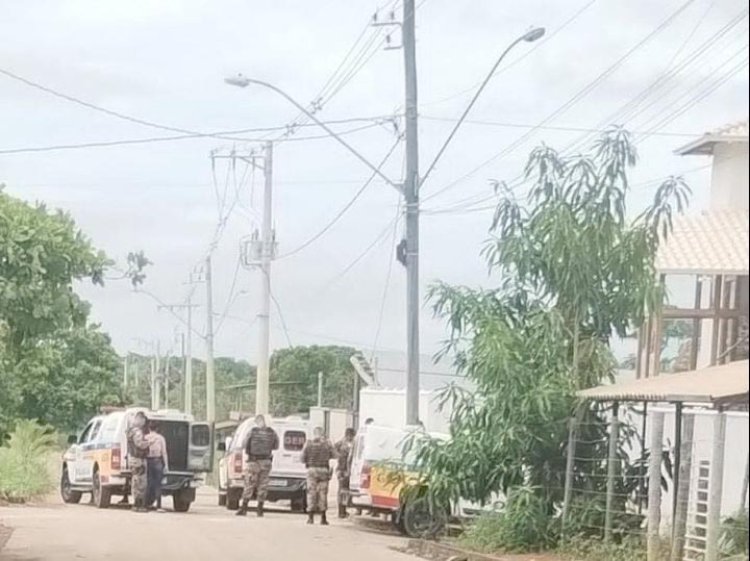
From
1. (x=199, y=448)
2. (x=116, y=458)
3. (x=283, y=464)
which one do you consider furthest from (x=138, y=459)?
(x=283, y=464)

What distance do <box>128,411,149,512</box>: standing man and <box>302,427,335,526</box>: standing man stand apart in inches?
128

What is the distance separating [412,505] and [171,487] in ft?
27.0

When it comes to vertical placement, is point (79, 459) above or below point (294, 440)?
below

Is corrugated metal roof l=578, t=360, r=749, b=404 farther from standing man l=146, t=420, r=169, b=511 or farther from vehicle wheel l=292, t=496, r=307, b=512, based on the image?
vehicle wheel l=292, t=496, r=307, b=512

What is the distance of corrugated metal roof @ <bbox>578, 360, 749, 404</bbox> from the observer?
12.1 metres

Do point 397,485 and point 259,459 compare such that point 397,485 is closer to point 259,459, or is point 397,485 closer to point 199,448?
point 259,459

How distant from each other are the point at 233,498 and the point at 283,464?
185cm

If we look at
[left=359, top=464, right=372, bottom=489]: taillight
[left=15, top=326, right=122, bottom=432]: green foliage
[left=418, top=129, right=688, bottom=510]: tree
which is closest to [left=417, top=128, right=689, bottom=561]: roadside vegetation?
[left=418, top=129, right=688, bottom=510]: tree

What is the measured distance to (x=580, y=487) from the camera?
1894 centimetres

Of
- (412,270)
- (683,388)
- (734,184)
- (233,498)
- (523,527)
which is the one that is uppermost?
(734,184)

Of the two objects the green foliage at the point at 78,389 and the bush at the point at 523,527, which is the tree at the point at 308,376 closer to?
the green foliage at the point at 78,389

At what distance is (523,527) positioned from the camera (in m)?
18.6

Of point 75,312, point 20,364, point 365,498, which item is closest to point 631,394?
point 75,312

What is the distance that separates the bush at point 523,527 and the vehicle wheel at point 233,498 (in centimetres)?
1105
